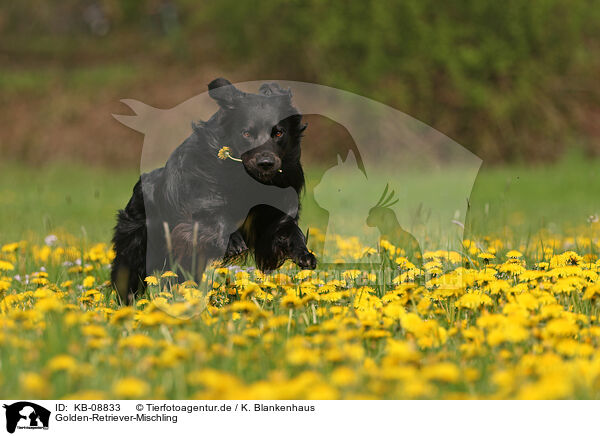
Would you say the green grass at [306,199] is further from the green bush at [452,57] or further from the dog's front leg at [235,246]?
the green bush at [452,57]

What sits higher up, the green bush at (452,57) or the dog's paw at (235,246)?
the green bush at (452,57)

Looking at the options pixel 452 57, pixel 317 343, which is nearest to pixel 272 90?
pixel 317 343

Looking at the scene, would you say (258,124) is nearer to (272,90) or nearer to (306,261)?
(272,90)

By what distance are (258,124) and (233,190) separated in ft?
1.48

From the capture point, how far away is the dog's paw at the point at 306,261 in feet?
13.6

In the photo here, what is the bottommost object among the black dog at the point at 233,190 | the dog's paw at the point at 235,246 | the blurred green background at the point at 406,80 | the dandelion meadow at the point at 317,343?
the dandelion meadow at the point at 317,343

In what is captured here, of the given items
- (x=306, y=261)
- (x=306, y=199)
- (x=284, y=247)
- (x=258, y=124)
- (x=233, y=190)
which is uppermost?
(x=306, y=199)

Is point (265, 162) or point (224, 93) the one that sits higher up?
point (224, 93)

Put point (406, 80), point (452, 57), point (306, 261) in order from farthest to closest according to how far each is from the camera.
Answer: point (406, 80) < point (452, 57) < point (306, 261)

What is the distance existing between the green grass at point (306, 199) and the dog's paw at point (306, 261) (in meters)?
1.66

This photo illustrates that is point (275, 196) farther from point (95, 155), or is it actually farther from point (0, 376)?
point (95, 155)

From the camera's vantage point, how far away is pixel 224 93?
4117 millimetres

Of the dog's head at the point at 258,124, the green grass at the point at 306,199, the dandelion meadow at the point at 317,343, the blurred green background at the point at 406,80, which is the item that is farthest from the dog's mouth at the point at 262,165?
the blurred green background at the point at 406,80

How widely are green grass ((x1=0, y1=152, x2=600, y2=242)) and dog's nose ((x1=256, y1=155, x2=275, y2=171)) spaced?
68.8 inches
